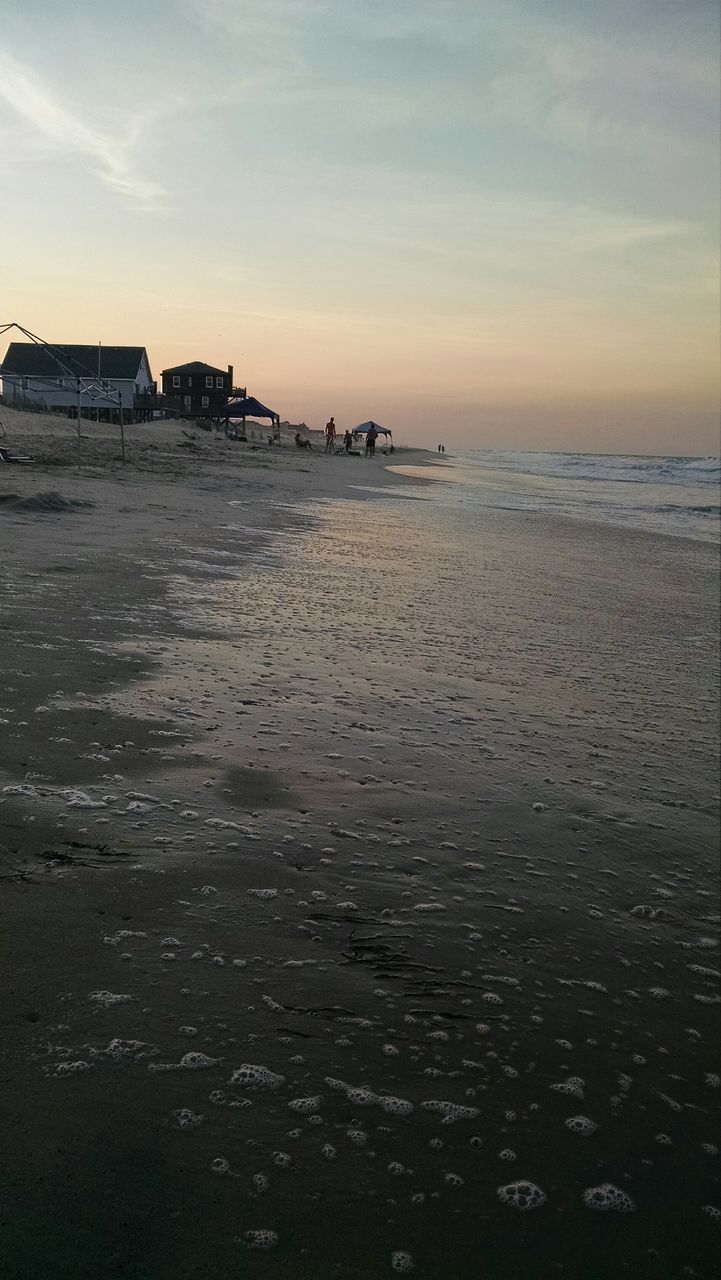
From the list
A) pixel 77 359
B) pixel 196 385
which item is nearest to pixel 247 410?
pixel 77 359

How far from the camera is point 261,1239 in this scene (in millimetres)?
1772

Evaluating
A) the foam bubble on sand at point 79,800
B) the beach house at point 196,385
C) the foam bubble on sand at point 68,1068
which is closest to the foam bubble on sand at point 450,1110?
the foam bubble on sand at point 68,1068

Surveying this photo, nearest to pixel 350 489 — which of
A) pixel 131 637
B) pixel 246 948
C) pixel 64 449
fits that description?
pixel 64 449

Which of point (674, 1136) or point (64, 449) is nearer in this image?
point (674, 1136)

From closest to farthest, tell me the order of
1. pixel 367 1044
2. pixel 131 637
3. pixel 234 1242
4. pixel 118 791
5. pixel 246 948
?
pixel 234 1242
pixel 367 1044
pixel 246 948
pixel 118 791
pixel 131 637

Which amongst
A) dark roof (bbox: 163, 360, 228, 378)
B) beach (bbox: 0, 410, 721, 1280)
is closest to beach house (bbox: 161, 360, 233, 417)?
dark roof (bbox: 163, 360, 228, 378)

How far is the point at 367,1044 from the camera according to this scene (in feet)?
7.86

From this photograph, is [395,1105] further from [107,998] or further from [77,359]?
[77,359]

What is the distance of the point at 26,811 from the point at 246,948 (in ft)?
3.95

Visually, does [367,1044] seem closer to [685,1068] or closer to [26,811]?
[685,1068]

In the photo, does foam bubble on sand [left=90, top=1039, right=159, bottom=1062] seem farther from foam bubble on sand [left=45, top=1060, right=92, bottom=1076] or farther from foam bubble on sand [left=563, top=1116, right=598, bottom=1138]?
foam bubble on sand [left=563, top=1116, right=598, bottom=1138]

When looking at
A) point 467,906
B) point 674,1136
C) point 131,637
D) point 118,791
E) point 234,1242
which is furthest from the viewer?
point 131,637

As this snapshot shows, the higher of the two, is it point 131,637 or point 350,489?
Answer: point 350,489

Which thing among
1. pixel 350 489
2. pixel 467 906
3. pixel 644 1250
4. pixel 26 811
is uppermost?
pixel 350 489
